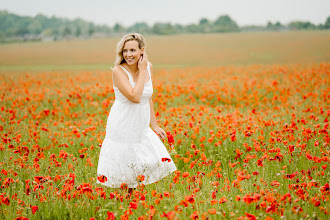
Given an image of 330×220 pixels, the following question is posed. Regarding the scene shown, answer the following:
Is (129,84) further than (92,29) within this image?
No

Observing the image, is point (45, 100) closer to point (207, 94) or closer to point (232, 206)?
point (207, 94)

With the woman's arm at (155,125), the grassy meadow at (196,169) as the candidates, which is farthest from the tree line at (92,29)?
the woman's arm at (155,125)

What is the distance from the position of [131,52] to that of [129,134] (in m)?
0.91

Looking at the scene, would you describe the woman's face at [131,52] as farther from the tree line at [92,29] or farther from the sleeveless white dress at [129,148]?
the tree line at [92,29]

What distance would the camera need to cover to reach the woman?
3.34 meters

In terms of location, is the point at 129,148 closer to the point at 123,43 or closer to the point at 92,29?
the point at 123,43

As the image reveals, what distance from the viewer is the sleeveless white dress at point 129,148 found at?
3342 mm

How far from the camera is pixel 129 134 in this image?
3.36 metres

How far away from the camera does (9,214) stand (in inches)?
108

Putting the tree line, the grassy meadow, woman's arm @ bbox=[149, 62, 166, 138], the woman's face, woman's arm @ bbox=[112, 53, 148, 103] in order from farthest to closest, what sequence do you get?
the tree line
woman's arm @ bbox=[149, 62, 166, 138]
the woman's face
woman's arm @ bbox=[112, 53, 148, 103]
the grassy meadow

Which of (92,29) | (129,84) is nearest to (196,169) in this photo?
(129,84)

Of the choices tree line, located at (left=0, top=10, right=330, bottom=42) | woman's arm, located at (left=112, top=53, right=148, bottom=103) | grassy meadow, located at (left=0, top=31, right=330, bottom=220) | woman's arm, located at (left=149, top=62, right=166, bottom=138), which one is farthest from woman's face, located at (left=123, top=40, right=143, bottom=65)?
tree line, located at (left=0, top=10, right=330, bottom=42)

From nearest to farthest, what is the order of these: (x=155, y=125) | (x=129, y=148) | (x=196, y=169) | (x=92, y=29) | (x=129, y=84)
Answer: (x=129, y=84) < (x=129, y=148) < (x=155, y=125) < (x=196, y=169) < (x=92, y=29)

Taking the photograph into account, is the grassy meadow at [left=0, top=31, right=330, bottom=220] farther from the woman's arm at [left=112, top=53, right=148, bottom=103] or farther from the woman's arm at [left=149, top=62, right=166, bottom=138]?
the woman's arm at [left=112, top=53, right=148, bottom=103]
